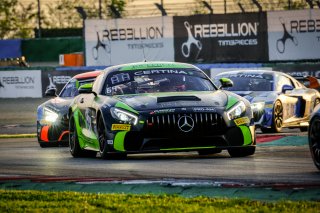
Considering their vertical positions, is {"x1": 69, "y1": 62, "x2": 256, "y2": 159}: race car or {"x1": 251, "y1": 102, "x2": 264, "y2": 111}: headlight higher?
{"x1": 69, "y1": 62, "x2": 256, "y2": 159}: race car

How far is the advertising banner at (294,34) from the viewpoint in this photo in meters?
44.3

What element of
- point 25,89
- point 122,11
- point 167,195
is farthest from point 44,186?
point 122,11

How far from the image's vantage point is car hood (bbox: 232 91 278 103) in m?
21.6

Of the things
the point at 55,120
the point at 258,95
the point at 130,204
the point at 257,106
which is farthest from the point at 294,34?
the point at 130,204

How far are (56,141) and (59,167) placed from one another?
594 cm

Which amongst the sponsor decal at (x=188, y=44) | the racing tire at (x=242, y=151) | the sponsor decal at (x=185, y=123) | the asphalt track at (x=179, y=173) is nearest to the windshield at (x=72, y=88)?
the asphalt track at (x=179, y=173)

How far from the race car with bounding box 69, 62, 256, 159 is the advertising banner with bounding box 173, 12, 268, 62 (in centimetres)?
3034

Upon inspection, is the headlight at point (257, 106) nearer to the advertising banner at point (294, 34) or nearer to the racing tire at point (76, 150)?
the racing tire at point (76, 150)

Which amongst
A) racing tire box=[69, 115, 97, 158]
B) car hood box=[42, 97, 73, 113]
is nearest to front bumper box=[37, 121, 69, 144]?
car hood box=[42, 97, 73, 113]

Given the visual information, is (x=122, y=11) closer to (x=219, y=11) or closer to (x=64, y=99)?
(x=219, y=11)

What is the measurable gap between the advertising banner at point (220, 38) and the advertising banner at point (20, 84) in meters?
7.33

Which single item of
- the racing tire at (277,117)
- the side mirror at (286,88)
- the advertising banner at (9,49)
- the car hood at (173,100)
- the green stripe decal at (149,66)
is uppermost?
the green stripe decal at (149,66)

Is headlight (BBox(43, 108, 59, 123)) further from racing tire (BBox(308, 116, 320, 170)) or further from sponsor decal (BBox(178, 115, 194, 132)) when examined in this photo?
racing tire (BBox(308, 116, 320, 170))

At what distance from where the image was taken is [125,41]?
48.2m
